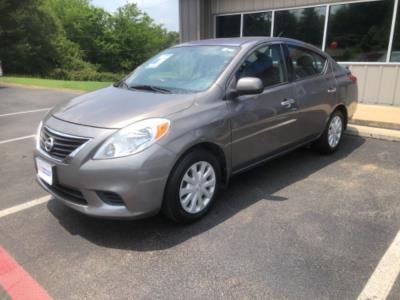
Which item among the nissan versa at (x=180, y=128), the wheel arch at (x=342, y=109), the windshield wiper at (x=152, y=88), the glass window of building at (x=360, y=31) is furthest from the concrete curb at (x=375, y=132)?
the windshield wiper at (x=152, y=88)

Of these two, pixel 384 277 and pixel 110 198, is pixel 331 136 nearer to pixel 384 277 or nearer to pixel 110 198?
pixel 384 277

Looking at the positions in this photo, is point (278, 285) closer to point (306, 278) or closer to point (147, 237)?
point (306, 278)

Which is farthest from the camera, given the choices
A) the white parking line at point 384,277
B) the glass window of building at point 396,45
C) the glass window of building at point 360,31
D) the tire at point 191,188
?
the glass window of building at point 360,31

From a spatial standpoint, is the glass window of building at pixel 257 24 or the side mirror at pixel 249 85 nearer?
the side mirror at pixel 249 85

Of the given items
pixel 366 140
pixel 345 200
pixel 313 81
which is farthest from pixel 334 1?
pixel 345 200

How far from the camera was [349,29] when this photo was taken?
329 inches

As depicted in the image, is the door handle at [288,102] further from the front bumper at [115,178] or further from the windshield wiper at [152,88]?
the front bumper at [115,178]

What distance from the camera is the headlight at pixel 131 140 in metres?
2.84

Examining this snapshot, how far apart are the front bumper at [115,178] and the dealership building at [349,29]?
6444 mm

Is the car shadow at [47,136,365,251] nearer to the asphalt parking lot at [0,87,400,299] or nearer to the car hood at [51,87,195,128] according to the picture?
the asphalt parking lot at [0,87,400,299]

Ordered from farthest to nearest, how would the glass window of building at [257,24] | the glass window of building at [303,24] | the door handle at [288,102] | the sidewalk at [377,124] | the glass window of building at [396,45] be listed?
the glass window of building at [257,24], the glass window of building at [303,24], the glass window of building at [396,45], the sidewalk at [377,124], the door handle at [288,102]

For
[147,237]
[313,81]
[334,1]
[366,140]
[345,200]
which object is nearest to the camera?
[147,237]

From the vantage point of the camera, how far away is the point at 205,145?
10.9ft

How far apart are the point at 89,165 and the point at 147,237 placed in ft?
2.65
